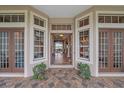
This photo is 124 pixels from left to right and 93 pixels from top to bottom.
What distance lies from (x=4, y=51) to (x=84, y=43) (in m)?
4.00

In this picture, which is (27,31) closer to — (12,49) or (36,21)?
(36,21)

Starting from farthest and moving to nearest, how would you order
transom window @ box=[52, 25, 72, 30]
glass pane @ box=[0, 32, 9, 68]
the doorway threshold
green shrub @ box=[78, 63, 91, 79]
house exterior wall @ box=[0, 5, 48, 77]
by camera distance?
transom window @ box=[52, 25, 72, 30], glass pane @ box=[0, 32, 9, 68], the doorway threshold, house exterior wall @ box=[0, 5, 48, 77], green shrub @ box=[78, 63, 91, 79]

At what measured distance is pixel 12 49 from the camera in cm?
530

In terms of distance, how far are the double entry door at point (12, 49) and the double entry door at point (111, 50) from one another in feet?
12.4

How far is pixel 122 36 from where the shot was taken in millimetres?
5500

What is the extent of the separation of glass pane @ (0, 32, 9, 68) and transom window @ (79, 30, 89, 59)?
3.77m

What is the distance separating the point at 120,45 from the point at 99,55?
114 cm

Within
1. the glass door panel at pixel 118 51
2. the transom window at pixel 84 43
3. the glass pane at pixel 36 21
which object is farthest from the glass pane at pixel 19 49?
the glass door panel at pixel 118 51

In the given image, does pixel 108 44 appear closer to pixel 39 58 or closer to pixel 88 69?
pixel 88 69

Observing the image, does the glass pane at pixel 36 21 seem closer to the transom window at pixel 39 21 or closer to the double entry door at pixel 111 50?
the transom window at pixel 39 21

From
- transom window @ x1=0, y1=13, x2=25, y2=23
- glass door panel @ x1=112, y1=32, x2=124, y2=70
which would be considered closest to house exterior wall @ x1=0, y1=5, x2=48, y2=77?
transom window @ x1=0, y1=13, x2=25, y2=23

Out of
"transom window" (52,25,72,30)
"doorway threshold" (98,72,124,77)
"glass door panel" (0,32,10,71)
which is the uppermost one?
"transom window" (52,25,72,30)

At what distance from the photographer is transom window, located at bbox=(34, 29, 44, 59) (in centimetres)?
569

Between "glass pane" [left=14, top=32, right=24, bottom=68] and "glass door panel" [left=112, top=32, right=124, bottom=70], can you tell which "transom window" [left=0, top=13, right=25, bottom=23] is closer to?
"glass pane" [left=14, top=32, right=24, bottom=68]
